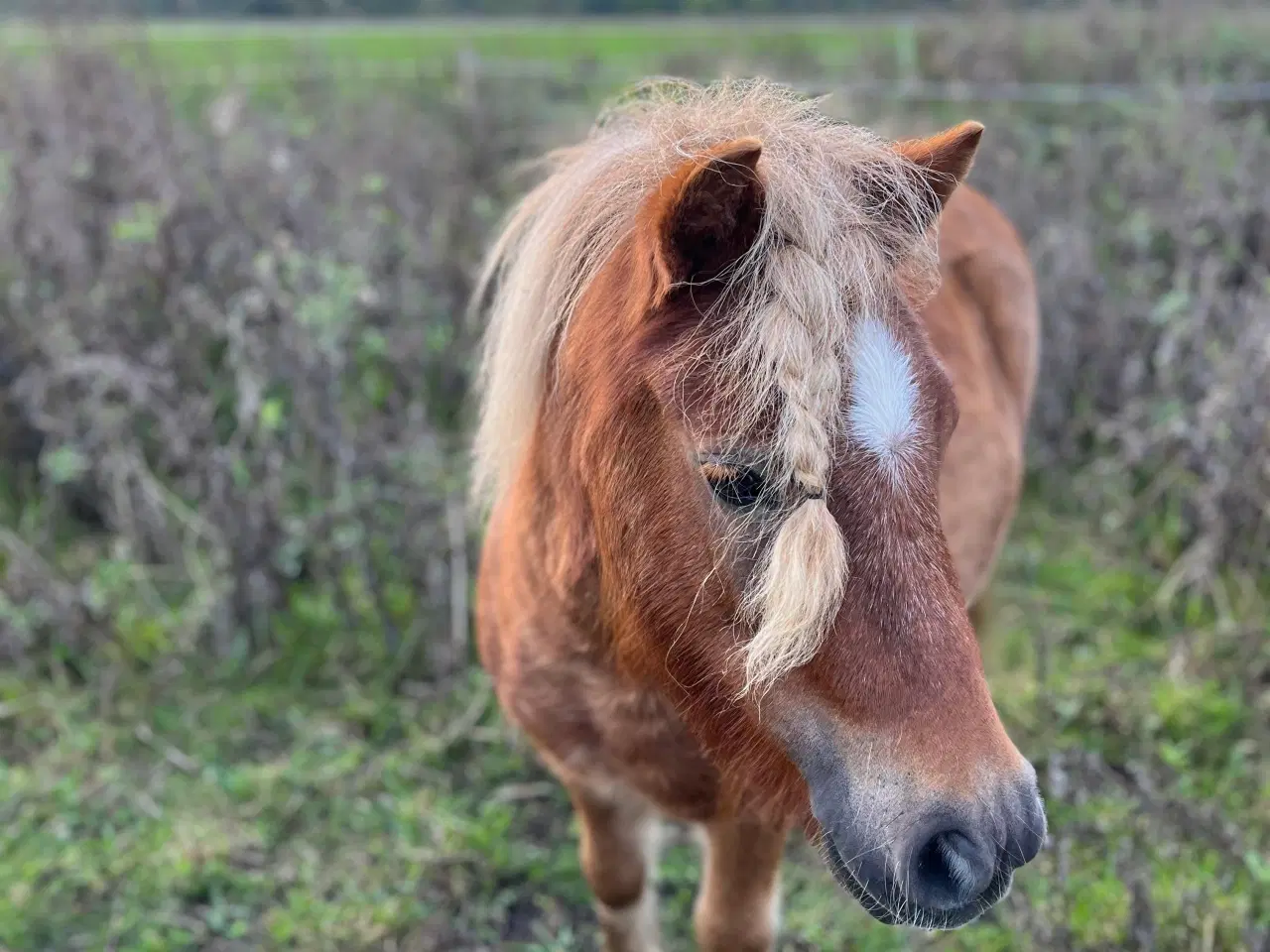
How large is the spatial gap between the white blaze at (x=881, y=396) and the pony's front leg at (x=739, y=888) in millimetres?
1044

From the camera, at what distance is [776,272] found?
1.32m

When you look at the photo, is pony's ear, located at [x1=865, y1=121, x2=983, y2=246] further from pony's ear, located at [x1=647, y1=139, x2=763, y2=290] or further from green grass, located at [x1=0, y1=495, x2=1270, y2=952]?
green grass, located at [x1=0, y1=495, x2=1270, y2=952]

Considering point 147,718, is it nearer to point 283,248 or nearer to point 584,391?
point 283,248

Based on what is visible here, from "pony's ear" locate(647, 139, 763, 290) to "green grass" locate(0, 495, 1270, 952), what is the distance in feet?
6.28

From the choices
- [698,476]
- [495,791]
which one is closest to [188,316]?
[495,791]

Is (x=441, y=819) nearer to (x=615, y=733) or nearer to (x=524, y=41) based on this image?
(x=615, y=733)

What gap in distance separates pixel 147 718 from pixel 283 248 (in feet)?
6.01

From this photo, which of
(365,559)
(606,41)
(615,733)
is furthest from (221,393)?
(606,41)

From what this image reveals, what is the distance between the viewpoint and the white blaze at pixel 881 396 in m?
1.28

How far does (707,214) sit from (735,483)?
1.22 feet

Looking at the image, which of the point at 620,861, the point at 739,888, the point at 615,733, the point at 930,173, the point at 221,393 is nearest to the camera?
the point at 930,173

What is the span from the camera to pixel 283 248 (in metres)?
3.80

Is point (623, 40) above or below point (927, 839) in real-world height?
above

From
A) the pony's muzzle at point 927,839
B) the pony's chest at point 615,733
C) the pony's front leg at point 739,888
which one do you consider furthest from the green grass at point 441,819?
the pony's muzzle at point 927,839
